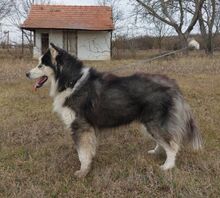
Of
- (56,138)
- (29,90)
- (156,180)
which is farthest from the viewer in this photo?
(29,90)

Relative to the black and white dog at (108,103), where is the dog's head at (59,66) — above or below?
above

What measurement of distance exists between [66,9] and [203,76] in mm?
18593

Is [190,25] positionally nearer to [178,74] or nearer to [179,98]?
[178,74]

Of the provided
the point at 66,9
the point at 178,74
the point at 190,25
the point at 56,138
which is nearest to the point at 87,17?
the point at 66,9

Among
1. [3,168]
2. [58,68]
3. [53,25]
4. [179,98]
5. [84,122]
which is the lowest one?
[3,168]

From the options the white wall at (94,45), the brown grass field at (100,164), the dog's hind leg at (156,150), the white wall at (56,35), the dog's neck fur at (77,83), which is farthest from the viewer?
the white wall at (56,35)

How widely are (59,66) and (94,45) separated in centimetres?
2407

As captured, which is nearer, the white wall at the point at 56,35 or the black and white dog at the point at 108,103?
the black and white dog at the point at 108,103

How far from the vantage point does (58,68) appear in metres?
4.44

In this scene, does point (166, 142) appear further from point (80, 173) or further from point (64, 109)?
point (64, 109)

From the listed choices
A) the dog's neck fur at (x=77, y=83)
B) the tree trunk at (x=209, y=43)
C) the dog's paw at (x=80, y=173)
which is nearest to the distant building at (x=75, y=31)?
the tree trunk at (x=209, y=43)

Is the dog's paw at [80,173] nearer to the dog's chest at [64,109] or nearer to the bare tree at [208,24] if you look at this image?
the dog's chest at [64,109]

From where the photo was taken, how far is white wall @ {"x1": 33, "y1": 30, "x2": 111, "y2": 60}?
27656 mm

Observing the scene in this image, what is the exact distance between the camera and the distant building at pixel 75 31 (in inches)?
1072
